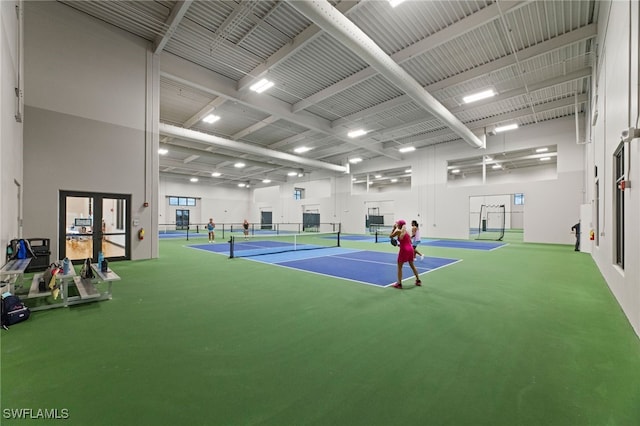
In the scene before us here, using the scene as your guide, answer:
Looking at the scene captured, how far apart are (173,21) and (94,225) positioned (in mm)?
6860

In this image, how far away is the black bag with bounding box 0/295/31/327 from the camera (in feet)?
12.7

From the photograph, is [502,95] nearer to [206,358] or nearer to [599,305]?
[599,305]

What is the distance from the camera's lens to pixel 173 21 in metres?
7.95

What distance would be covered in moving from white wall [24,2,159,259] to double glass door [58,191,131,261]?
0.88 feet

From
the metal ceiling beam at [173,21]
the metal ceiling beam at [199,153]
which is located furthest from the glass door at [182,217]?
the metal ceiling beam at [173,21]

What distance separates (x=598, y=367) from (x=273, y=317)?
12.8ft

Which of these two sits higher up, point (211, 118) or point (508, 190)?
point (211, 118)

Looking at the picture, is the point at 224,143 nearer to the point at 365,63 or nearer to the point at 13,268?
the point at 365,63

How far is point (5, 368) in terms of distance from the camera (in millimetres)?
2779

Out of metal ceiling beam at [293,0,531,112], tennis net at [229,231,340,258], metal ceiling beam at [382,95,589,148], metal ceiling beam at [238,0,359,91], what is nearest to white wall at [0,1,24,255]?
tennis net at [229,231,340,258]

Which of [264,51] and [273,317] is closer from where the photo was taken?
[273,317]

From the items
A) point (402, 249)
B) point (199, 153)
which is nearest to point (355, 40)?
point (402, 249)

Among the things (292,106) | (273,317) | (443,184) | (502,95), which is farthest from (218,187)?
(273,317)

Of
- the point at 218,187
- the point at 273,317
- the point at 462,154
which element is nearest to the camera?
the point at 273,317
